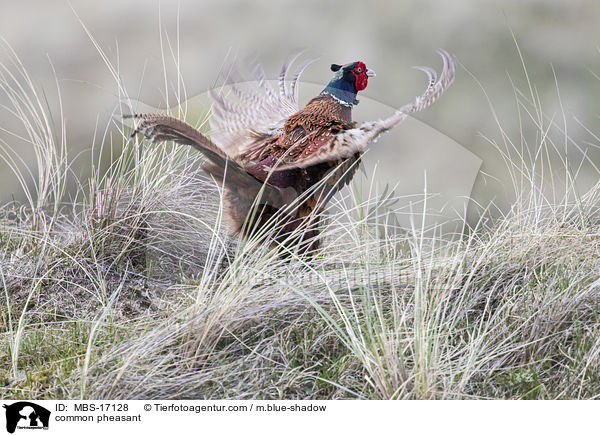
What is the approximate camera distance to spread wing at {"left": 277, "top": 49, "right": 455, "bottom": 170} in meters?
1.36

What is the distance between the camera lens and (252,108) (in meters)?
1.49

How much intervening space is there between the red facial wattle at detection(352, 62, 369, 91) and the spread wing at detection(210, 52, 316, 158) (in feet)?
0.38

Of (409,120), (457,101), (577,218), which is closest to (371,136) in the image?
(409,120)

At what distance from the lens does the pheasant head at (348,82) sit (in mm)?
1401

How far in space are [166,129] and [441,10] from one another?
73 centimetres

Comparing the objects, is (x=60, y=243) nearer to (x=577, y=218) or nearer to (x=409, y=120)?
(x=409, y=120)

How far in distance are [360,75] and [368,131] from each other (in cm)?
15

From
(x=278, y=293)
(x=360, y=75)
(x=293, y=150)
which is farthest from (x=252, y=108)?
(x=278, y=293)
